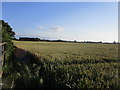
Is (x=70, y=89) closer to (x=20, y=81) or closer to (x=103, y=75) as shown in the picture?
(x=103, y=75)

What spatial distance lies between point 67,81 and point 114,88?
1.29m

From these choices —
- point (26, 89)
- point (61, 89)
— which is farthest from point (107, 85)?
point (26, 89)

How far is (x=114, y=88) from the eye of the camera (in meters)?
4.22

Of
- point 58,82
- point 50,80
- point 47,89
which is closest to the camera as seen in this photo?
point 58,82

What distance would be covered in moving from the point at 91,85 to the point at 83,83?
32cm

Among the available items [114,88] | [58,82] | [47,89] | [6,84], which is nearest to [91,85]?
[114,88]

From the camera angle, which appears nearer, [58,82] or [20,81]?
[58,82]

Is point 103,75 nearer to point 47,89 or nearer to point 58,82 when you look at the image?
point 58,82

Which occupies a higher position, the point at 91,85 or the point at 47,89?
the point at 91,85

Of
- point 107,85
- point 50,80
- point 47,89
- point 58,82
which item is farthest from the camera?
point 50,80

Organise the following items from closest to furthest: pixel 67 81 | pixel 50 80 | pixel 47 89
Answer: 1. pixel 67 81
2. pixel 47 89
3. pixel 50 80

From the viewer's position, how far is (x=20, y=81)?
627 cm

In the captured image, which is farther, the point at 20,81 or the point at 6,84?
the point at 20,81

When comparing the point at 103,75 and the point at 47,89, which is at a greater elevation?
the point at 103,75
